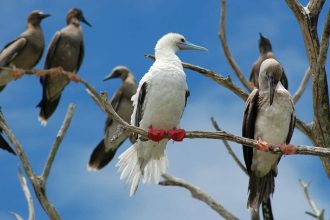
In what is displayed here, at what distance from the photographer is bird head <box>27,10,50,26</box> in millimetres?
13969

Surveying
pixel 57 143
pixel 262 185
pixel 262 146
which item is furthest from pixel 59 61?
pixel 262 146

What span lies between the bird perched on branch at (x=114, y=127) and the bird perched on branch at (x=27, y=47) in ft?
5.27

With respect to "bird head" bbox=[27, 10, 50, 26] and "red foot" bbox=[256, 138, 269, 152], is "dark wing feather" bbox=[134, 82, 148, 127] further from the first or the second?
"bird head" bbox=[27, 10, 50, 26]

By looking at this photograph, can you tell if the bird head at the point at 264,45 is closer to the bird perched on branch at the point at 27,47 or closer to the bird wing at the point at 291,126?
the bird perched on branch at the point at 27,47

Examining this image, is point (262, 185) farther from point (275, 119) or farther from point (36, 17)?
point (36, 17)

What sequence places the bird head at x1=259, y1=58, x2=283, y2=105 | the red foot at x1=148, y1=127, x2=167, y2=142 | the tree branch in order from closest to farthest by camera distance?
the red foot at x1=148, y1=127, x2=167, y2=142 < the bird head at x1=259, y1=58, x2=283, y2=105 < the tree branch

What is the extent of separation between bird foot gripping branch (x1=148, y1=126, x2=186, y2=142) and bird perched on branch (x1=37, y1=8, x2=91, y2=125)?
7024 millimetres

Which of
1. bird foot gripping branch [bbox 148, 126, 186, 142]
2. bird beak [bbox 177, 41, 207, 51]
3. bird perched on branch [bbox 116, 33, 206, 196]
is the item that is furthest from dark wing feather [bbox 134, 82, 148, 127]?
bird beak [bbox 177, 41, 207, 51]

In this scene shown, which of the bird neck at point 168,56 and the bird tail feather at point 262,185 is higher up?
the bird neck at point 168,56

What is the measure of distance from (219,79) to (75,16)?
709 centimetres

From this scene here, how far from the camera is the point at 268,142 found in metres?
6.94

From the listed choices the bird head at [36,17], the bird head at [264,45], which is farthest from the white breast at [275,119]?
the bird head at [36,17]

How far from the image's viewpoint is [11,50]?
12969 millimetres

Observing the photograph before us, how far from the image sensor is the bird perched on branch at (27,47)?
12.9 m
